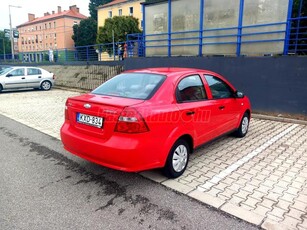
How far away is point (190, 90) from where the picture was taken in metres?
3.89

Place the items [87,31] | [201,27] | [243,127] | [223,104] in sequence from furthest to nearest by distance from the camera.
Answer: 1. [87,31]
2. [201,27]
3. [243,127]
4. [223,104]

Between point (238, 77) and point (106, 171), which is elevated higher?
point (238, 77)

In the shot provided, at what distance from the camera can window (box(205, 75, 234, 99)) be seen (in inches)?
173

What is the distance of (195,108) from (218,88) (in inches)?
42.3

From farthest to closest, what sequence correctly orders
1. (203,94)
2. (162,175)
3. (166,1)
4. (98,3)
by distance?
(98,3) < (166,1) < (203,94) < (162,175)

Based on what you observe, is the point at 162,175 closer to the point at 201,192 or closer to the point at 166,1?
the point at 201,192

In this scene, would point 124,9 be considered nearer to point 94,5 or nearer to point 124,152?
point 94,5

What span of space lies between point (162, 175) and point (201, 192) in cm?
69

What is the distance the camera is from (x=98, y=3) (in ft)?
192

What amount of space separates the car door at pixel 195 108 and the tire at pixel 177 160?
261 mm

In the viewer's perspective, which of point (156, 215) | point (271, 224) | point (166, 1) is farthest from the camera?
point (166, 1)

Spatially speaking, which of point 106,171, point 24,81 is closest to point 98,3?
point 24,81

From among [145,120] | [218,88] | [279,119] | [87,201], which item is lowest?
[87,201]

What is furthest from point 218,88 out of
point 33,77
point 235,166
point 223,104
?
point 33,77
